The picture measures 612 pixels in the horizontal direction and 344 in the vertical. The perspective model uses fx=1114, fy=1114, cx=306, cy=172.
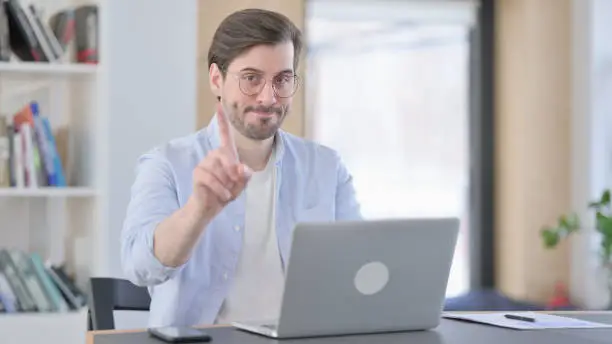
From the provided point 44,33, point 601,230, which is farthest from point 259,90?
point 601,230

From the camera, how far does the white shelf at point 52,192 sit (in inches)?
136

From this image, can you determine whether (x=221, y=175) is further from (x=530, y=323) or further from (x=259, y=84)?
(x=530, y=323)

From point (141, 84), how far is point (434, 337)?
1.93 metres

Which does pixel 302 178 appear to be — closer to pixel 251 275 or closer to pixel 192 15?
pixel 251 275

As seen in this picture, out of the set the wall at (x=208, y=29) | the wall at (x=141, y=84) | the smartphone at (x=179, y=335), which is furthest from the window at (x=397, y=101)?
the smartphone at (x=179, y=335)

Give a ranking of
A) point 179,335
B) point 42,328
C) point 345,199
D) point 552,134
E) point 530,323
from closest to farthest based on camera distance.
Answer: point 179,335
point 530,323
point 345,199
point 42,328
point 552,134

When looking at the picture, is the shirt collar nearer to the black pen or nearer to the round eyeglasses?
the round eyeglasses

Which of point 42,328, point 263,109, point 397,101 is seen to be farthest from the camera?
point 397,101

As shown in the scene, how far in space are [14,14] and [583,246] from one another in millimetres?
2634

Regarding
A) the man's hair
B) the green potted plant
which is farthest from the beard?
the green potted plant

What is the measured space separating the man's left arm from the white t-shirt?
188 millimetres

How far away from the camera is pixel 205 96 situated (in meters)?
3.74

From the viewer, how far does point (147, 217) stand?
218 cm

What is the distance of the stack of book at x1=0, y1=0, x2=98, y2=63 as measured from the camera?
3469 mm
